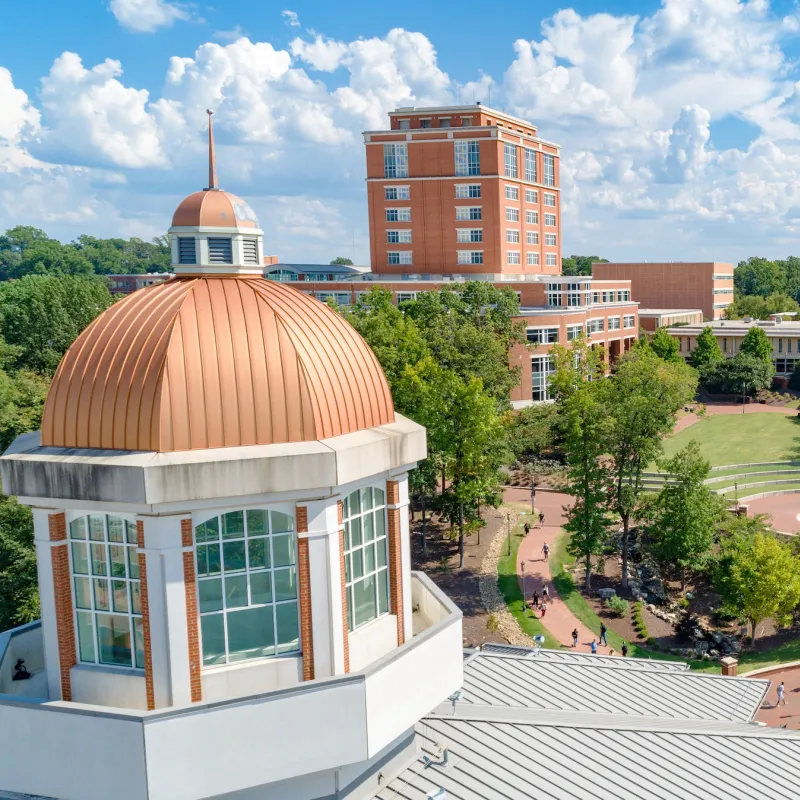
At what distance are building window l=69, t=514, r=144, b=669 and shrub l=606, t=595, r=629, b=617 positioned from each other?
121 ft

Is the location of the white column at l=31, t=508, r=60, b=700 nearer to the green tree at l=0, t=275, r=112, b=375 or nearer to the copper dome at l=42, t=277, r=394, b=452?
the copper dome at l=42, t=277, r=394, b=452

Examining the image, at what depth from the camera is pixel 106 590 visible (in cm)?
1152

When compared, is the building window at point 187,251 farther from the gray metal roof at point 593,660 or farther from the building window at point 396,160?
the building window at point 396,160

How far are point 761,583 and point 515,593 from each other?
500 inches

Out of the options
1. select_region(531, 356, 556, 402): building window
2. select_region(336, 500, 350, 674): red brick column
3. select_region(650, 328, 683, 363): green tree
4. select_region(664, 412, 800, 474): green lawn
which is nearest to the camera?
select_region(336, 500, 350, 674): red brick column

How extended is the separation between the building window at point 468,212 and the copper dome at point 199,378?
84838 mm

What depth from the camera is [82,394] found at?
11.5 metres

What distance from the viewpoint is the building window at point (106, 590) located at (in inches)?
445

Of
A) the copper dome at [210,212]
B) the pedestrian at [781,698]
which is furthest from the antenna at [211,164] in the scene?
the pedestrian at [781,698]

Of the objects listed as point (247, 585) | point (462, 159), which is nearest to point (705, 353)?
point (462, 159)

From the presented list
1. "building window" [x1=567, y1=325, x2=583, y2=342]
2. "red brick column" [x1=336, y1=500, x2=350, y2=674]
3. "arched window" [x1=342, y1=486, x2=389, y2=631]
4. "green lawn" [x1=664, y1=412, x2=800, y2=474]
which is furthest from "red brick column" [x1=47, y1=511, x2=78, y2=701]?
"building window" [x1=567, y1=325, x2=583, y2=342]

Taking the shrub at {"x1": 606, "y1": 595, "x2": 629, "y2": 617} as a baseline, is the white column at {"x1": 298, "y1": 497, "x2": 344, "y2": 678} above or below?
above

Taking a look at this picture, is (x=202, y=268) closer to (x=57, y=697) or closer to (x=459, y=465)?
(x=57, y=697)

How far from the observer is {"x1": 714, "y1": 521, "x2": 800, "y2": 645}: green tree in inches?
1545
